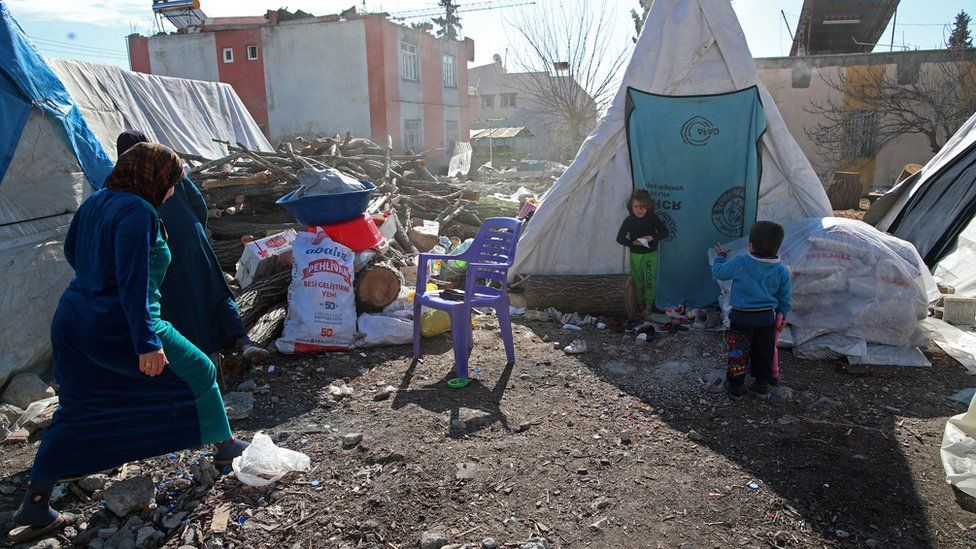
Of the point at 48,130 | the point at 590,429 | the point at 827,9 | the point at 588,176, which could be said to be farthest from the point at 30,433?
the point at 827,9

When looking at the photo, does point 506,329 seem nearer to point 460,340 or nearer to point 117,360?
point 460,340

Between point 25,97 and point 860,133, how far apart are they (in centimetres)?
1760

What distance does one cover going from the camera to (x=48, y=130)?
453 centimetres

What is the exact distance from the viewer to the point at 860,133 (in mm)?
15734

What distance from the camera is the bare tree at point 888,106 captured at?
Answer: 1413 cm

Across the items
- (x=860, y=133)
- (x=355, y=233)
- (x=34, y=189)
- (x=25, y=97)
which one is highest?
(x=860, y=133)

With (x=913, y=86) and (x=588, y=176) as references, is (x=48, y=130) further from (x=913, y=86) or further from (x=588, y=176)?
(x=913, y=86)

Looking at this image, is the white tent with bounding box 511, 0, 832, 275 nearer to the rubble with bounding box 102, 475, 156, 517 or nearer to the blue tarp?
the blue tarp

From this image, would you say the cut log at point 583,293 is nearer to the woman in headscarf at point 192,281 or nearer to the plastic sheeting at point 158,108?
the woman in headscarf at point 192,281

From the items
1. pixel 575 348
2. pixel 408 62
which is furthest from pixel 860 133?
pixel 408 62

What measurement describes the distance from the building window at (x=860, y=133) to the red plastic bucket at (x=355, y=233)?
15146 mm

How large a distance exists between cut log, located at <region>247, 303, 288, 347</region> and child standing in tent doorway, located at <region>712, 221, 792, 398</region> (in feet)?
10.9

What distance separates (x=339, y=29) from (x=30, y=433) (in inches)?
771

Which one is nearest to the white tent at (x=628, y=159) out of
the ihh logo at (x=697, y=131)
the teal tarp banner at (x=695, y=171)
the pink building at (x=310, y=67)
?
the teal tarp banner at (x=695, y=171)
